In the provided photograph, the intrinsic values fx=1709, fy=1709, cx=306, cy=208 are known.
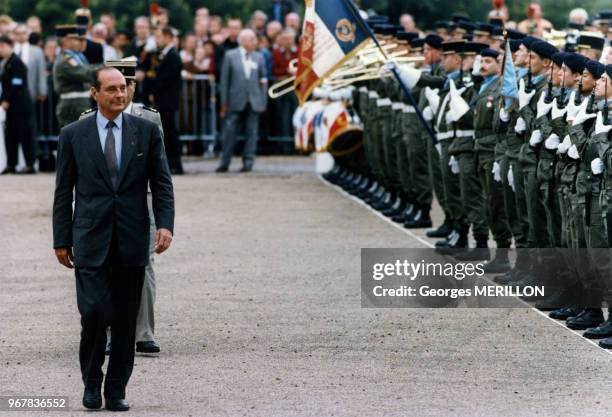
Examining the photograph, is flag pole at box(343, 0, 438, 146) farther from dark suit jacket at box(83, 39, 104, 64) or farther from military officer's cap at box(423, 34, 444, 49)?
dark suit jacket at box(83, 39, 104, 64)

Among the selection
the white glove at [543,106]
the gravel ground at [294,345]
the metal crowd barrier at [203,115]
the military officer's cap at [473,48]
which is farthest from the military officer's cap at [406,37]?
the metal crowd barrier at [203,115]

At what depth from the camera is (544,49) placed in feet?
43.0

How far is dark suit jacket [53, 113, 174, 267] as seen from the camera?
903 centimetres

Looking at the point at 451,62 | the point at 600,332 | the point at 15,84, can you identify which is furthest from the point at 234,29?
the point at 600,332

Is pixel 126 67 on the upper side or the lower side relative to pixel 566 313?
upper

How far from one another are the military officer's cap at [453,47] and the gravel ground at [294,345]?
Answer: 1860 millimetres

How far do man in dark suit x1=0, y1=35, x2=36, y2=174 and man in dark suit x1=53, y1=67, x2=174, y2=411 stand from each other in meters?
15.8

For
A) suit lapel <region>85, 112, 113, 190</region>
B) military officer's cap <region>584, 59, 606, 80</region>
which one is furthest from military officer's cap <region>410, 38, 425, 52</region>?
suit lapel <region>85, 112, 113, 190</region>

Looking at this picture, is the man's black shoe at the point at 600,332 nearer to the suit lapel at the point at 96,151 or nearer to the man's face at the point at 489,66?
the suit lapel at the point at 96,151

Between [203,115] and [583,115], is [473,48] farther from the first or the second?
[203,115]

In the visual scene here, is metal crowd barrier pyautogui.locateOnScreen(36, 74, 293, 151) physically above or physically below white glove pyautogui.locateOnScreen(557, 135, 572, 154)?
below

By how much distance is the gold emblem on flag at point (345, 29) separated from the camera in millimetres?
16422

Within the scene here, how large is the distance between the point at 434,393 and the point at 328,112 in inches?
517

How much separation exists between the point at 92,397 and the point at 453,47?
7611mm
